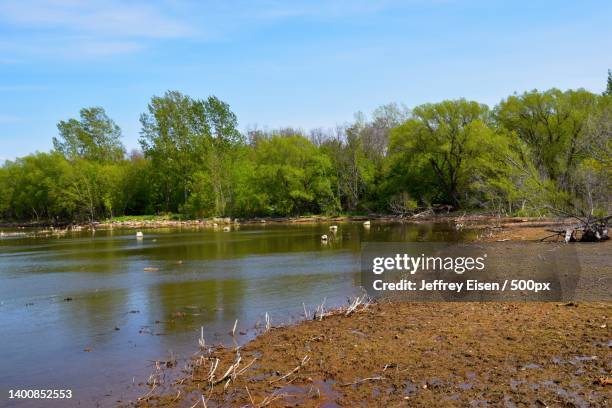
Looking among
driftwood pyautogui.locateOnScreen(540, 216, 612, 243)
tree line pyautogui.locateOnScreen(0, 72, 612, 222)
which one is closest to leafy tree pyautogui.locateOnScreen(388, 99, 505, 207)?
tree line pyautogui.locateOnScreen(0, 72, 612, 222)

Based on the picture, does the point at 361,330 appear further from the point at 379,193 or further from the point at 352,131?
the point at 352,131

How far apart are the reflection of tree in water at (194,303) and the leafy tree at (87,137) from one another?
76271mm

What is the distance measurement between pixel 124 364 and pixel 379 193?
5957 cm

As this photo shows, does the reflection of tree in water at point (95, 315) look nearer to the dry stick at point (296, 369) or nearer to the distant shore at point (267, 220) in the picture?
the dry stick at point (296, 369)

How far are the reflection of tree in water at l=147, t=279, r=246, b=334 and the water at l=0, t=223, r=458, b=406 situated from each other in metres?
0.03

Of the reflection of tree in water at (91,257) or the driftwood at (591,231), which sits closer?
the driftwood at (591,231)

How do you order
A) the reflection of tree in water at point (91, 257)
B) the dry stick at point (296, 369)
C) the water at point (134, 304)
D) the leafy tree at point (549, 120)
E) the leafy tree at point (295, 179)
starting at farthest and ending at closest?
the leafy tree at point (295, 179) < the leafy tree at point (549, 120) < the reflection of tree in water at point (91, 257) < the water at point (134, 304) < the dry stick at point (296, 369)

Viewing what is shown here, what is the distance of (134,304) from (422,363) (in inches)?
446

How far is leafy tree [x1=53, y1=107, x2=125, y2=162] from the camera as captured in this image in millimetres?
89000

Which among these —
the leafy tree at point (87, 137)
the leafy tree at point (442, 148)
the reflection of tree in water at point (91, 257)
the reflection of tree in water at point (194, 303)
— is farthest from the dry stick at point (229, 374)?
the leafy tree at point (87, 137)

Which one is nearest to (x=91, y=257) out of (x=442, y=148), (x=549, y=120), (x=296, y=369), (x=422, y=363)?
(x=296, y=369)

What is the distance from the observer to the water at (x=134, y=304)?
1079 cm

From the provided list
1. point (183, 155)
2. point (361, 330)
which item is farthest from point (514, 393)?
point (183, 155)

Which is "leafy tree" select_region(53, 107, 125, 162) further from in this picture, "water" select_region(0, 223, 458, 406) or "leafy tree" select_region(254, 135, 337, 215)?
"water" select_region(0, 223, 458, 406)
